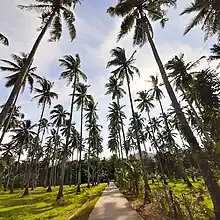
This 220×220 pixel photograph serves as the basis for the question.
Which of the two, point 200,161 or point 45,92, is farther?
point 45,92

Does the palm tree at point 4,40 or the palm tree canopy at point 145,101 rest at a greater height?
the palm tree canopy at point 145,101

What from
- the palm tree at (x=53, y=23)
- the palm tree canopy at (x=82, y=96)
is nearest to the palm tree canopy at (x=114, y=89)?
the palm tree canopy at (x=82, y=96)

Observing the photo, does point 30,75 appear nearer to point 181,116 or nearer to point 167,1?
point 167,1

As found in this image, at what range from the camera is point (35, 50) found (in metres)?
14.6

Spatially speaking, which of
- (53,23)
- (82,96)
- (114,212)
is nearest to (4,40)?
(53,23)

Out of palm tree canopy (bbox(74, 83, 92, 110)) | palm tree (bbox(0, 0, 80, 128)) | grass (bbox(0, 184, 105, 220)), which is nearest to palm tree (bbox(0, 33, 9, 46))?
palm tree (bbox(0, 0, 80, 128))

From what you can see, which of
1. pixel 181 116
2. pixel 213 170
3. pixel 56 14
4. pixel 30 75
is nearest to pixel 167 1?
pixel 56 14

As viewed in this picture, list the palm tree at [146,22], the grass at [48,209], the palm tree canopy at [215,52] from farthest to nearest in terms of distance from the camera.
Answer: the palm tree canopy at [215,52]
the grass at [48,209]
the palm tree at [146,22]

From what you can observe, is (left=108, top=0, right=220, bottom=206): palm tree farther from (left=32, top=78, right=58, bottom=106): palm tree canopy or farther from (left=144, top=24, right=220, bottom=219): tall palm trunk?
(left=32, top=78, right=58, bottom=106): palm tree canopy

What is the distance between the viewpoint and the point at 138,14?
15672 millimetres

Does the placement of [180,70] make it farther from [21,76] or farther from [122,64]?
[21,76]

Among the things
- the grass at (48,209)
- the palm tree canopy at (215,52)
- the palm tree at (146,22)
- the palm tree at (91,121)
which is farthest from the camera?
the palm tree at (91,121)

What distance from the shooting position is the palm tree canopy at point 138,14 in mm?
15125

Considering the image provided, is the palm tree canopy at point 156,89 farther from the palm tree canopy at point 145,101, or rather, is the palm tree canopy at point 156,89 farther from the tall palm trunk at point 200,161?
the tall palm trunk at point 200,161
